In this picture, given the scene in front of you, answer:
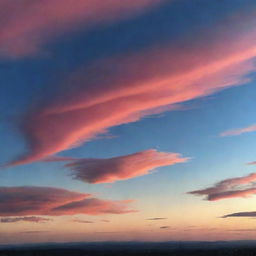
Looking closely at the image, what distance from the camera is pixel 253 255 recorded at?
178m

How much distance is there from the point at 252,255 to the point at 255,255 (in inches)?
48.7

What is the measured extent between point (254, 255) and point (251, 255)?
1224 mm

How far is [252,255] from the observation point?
179 meters

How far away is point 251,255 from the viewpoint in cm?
17862

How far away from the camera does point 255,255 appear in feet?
585

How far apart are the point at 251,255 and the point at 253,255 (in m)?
0.82

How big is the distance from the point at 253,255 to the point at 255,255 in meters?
0.82

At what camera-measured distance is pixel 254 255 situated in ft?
585

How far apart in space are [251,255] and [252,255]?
0.48m

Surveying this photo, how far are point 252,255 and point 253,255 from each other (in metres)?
0.50
